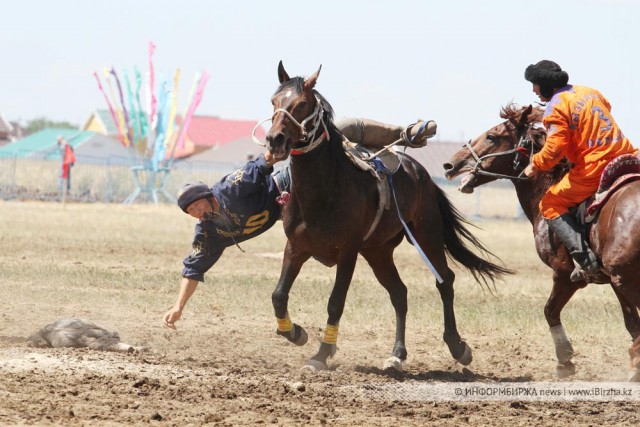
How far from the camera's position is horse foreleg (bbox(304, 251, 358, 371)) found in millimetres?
8117

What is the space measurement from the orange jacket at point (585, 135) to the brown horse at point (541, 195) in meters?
→ 0.31

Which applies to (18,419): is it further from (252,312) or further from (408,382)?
(252,312)

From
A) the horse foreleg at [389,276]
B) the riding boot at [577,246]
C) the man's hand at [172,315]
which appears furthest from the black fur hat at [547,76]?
the man's hand at [172,315]

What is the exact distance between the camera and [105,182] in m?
35.8

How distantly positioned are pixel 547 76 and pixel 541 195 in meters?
1.05

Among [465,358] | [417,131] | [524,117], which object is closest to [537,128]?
[524,117]

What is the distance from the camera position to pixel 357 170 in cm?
831

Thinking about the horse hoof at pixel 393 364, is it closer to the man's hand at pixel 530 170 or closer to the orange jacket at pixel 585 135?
the man's hand at pixel 530 170

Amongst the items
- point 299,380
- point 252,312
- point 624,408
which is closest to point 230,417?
point 299,380

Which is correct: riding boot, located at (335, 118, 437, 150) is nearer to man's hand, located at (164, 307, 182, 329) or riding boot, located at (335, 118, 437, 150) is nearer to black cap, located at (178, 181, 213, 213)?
black cap, located at (178, 181, 213, 213)

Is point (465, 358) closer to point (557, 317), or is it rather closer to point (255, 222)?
point (557, 317)

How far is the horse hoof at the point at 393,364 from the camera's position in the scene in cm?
836

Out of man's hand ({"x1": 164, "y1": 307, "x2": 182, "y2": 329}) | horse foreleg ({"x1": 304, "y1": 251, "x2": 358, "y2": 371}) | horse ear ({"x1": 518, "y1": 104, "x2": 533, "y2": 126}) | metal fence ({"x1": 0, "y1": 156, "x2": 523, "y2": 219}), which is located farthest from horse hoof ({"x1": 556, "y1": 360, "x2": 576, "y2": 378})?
metal fence ({"x1": 0, "y1": 156, "x2": 523, "y2": 219})

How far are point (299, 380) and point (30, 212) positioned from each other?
67.7ft
